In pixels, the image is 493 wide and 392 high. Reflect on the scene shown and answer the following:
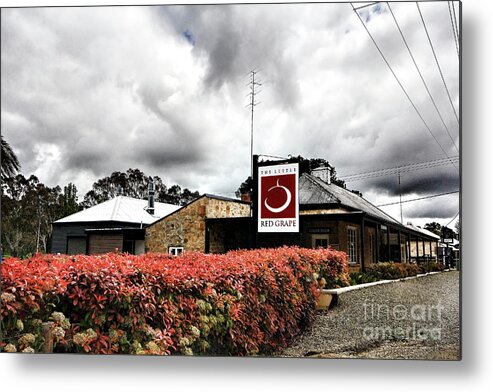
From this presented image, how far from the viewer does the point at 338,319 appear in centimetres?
413

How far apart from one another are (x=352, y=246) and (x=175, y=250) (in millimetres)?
1329

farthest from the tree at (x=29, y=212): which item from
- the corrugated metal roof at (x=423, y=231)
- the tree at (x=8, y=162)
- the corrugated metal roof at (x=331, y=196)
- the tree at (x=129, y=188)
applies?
the corrugated metal roof at (x=423, y=231)

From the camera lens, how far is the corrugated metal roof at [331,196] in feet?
13.4

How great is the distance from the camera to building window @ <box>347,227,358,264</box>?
13.5 feet

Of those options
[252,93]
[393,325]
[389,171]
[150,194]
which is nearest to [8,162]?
[150,194]

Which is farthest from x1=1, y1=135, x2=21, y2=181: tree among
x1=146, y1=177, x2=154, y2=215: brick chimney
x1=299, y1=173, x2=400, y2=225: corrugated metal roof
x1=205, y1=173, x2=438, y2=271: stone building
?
x1=299, y1=173, x2=400, y2=225: corrugated metal roof

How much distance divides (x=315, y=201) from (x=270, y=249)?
50cm

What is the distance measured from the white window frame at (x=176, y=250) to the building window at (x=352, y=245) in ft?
4.09

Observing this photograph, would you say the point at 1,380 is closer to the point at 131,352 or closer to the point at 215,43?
the point at 131,352

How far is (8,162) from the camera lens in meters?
4.38

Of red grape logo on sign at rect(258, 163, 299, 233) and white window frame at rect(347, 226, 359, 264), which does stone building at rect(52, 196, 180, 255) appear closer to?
red grape logo on sign at rect(258, 163, 299, 233)

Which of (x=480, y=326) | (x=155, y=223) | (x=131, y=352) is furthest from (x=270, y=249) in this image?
(x=480, y=326)

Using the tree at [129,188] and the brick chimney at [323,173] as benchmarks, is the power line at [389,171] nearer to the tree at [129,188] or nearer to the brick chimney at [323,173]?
the brick chimney at [323,173]

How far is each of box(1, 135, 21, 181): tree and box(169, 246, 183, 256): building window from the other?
4.37 ft
